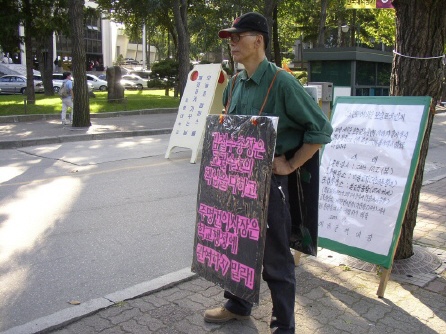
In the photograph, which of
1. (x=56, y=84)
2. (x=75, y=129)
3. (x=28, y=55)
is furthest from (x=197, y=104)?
(x=56, y=84)

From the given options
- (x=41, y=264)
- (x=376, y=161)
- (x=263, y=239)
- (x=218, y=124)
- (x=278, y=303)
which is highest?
(x=218, y=124)

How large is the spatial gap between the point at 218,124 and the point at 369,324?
1698 mm

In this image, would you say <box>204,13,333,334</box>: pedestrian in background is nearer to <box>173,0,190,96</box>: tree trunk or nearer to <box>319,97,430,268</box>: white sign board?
<box>319,97,430,268</box>: white sign board

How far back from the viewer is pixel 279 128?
2908mm

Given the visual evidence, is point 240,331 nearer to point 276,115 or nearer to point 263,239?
point 263,239

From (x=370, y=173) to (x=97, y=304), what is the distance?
92.5 inches

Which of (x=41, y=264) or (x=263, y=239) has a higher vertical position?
(x=263, y=239)

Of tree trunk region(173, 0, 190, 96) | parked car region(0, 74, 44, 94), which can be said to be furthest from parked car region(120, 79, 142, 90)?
tree trunk region(173, 0, 190, 96)

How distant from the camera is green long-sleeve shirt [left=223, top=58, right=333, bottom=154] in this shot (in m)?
2.80

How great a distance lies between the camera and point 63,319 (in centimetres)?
333

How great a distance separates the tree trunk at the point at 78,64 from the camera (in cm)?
1386

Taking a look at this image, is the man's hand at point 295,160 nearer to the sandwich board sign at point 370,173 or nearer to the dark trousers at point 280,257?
the dark trousers at point 280,257

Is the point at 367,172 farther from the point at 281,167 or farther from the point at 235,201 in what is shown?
the point at 235,201

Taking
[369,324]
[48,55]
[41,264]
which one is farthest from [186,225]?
[48,55]
